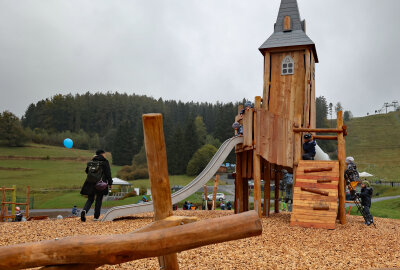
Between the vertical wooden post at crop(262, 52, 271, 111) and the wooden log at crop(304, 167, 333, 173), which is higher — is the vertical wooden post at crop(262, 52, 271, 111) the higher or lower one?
the higher one

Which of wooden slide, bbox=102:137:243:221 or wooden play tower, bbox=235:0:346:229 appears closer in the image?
wooden play tower, bbox=235:0:346:229

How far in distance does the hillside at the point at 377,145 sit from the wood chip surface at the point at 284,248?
48318 millimetres

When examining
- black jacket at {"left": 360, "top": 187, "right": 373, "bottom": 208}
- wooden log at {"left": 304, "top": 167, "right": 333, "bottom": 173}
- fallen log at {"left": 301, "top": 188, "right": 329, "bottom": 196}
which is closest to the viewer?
fallen log at {"left": 301, "top": 188, "right": 329, "bottom": 196}

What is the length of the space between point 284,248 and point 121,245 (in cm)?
488

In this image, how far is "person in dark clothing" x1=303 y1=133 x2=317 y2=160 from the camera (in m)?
12.4

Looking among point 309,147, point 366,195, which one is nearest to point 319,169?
point 309,147

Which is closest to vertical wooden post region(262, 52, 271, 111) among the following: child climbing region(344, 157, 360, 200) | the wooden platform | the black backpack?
the wooden platform

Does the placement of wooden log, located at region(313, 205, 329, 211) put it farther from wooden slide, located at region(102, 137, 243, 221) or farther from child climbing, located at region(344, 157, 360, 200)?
wooden slide, located at region(102, 137, 243, 221)

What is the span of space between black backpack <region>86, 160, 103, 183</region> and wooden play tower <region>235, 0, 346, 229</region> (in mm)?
4597

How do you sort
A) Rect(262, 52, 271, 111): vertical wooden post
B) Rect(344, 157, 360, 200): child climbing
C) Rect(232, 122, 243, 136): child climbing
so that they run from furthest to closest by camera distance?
Rect(262, 52, 271, 111): vertical wooden post
Rect(232, 122, 243, 136): child climbing
Rect(344, 157, 360, 200): child climbing

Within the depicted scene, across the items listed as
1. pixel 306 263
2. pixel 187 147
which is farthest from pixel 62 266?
pixel 187 147

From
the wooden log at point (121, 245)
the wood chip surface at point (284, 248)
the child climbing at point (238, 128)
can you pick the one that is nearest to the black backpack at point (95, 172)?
the wood chip surface at point (284, 248)

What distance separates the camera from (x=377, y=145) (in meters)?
91.6

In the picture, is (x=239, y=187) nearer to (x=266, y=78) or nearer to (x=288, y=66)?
(x=266, y=78)
